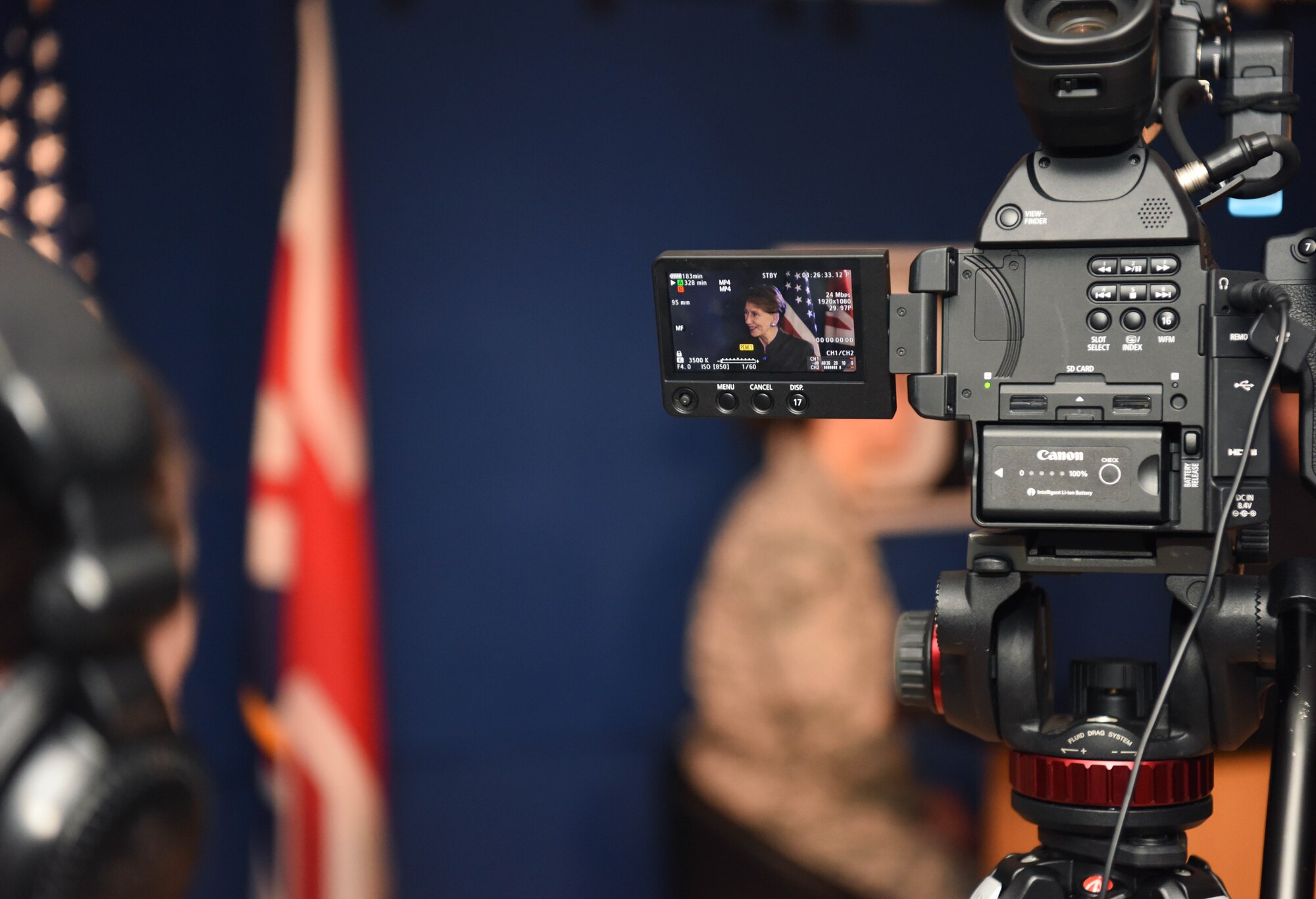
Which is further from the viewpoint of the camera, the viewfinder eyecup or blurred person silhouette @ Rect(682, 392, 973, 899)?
blurred person silhouette @ Rect(682, 392, 973, 899)

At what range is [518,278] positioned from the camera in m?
2.62

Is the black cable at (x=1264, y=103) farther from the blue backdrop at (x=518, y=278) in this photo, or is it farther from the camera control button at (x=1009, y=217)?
the blue backdrop at (x=518, y=278)

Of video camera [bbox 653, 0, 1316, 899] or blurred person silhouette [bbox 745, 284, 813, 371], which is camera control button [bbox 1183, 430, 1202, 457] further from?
blurred person silhouette [bbox 745, 284, 813, 371]

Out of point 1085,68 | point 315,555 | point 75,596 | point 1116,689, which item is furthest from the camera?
point 315,555

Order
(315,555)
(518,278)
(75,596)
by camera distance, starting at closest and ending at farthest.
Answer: (75,596), (315,555), (518,278)

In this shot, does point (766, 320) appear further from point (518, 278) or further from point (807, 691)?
point (518, 278)

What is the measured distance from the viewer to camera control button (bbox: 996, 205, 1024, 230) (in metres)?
0.87

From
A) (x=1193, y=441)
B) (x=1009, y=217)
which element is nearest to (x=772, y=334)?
(x=1009, y=217)

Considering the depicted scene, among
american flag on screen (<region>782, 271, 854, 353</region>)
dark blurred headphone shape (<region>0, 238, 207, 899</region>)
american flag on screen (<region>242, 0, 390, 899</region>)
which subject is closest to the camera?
dark blurred headphone shape (<region>0, 238, 207, 899</region>)

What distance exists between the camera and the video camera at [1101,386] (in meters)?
0.84

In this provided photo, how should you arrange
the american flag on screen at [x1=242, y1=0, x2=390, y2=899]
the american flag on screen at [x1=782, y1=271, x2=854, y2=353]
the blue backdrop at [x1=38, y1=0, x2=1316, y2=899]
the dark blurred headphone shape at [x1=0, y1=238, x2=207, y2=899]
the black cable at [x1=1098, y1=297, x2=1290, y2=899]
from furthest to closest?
1. the blue backdrop at [x1=38, y1=0, x2=1316, y2=899]
2. the american flag on screen at [x1=242, y1=0, x2=390, y2=899]
3. the american flag on screen at [x1=782, y1=271, x2=854, y2=353]
4. the black cable at [x1=1098, y1=297, x2=1290, y2=899]
5. the dark blurred headphone shape at [x1=0, y1=238, x2=207, y2=899]

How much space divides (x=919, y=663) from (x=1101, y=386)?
0.25 meters

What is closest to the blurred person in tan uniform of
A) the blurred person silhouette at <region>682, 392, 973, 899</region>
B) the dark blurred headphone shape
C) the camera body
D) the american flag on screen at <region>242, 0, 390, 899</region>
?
the blurred person silhouette at <region>682, 392, 973, 899</region>

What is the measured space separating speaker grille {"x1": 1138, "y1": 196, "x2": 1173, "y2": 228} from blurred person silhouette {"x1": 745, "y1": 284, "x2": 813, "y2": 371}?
26 centimetres
